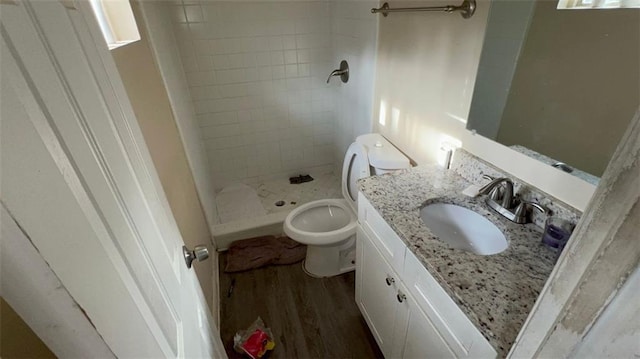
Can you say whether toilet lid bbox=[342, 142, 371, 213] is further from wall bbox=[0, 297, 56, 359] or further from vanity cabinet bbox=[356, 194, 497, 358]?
wall bbox=[0, 297, 56, 359]

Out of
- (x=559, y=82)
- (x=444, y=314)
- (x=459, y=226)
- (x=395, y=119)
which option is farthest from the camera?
(x=395, y=119)

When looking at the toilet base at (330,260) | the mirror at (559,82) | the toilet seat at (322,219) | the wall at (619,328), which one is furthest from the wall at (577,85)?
the toilet base at (330,260)

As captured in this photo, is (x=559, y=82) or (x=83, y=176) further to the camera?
(x=559, y=82)

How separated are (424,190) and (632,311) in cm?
89

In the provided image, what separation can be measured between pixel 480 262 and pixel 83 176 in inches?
35.9

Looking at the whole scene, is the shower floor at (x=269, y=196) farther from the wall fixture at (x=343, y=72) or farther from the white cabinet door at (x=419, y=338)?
the white cabinet door at (x=419, y=338)

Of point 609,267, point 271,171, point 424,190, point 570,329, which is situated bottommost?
point 271,171

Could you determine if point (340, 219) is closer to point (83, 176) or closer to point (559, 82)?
point (559, 82)

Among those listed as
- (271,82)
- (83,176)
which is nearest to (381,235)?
(83,176)

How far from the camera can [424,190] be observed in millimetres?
1168

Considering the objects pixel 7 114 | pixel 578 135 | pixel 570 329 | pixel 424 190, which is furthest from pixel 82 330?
pixel 578 135

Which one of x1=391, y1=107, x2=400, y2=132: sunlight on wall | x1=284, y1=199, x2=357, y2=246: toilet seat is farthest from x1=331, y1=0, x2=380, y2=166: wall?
x1=284, y1=199, x2=357, y2=246: toilet seat

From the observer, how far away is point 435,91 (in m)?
1.30

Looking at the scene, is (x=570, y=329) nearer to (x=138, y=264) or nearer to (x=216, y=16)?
(x=138, y=264)
